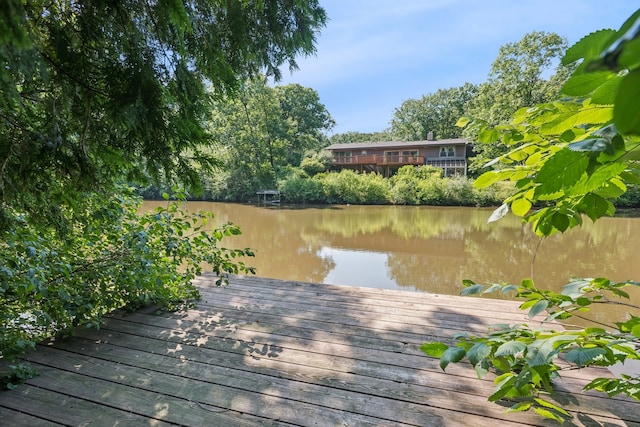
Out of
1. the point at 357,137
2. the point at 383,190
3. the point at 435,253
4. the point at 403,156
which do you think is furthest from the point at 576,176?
the point at 357,137

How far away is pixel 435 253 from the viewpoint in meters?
6.98

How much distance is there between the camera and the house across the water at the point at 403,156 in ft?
72.4

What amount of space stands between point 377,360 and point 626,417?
3.30 ft

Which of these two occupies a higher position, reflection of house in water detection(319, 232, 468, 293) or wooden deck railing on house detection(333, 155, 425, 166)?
wooden deck railing on house detection(333, 155, 425, 166)

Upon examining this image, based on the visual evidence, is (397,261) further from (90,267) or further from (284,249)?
(90,267)

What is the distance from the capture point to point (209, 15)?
1695mm

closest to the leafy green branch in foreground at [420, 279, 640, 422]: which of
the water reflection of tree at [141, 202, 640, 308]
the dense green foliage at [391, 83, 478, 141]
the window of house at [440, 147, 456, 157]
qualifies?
the water reflection of tree at [141, 202, 640, 308]

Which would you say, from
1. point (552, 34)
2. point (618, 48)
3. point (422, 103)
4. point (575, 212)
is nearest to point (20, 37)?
point (618, 48)

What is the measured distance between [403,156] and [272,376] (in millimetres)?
22827

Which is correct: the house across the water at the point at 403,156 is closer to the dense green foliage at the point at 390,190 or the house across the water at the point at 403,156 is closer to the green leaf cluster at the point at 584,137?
the dense green foliage at the point at 390,190

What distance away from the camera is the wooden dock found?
4.26ft

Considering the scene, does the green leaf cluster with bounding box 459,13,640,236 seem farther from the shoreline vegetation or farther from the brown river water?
the shoreline vegetation

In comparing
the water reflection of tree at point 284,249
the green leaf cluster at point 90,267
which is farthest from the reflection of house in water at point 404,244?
the green leaf cluster at point 90,267

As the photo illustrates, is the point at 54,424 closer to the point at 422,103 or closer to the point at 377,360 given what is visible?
the point at 377,360
